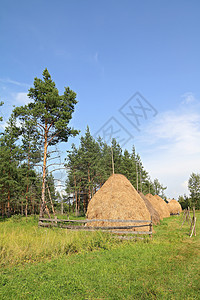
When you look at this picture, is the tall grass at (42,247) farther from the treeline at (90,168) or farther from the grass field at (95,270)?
the treeline at (90,168)

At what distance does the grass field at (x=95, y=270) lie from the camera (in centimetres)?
458

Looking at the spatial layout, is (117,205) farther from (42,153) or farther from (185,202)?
(185,202)

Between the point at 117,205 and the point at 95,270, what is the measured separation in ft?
23.4

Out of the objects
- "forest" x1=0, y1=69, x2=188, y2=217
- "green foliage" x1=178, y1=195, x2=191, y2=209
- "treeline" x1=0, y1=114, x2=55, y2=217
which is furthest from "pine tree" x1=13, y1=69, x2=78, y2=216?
"green foliage" x1=178, y1=195, x2=191, y2=209

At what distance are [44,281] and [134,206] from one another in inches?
357

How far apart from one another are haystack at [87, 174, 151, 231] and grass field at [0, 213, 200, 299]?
344 cm

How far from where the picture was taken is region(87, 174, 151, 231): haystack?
41.2 feet

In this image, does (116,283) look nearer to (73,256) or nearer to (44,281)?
(44,281)

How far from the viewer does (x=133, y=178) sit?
40562 millimetres

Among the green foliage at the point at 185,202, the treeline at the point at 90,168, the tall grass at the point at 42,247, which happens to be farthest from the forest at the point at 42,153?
the green foliage at the point at 185,202

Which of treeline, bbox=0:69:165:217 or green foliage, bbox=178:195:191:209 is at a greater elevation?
treeline, bbox=0:69:165:217

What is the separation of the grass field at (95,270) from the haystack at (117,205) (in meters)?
3.44

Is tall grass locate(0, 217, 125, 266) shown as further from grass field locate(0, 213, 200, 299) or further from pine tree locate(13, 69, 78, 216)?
pine tree locate(13, 69, 78, 216)

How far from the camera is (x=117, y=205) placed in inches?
505
